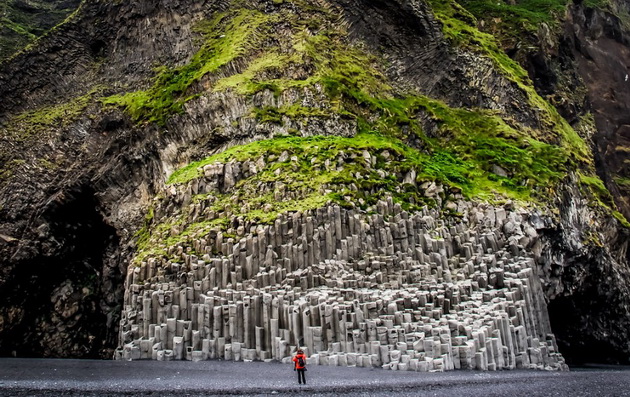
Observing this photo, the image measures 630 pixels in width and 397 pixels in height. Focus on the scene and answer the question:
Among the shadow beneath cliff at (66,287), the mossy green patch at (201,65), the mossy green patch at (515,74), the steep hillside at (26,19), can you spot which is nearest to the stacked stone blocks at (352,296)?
the shadow beneath cliff at (66,287)

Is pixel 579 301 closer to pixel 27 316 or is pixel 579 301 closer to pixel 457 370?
pixel 457 370

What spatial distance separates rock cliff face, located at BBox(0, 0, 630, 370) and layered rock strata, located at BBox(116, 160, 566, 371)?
0.27ft

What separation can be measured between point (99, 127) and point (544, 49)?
36.1 m

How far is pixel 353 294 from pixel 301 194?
5.71 metres

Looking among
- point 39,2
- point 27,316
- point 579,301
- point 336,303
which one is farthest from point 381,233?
point 39,2

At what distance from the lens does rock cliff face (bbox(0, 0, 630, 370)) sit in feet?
68.2

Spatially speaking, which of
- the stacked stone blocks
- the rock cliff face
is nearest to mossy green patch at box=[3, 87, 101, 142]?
the rock cliff face

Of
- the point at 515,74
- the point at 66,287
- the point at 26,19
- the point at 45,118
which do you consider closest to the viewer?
the point at 66,287

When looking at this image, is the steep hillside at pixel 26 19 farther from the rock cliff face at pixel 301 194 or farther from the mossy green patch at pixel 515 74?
the mossy green patch at pixel 515 74

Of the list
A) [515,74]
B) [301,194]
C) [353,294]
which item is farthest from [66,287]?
[515,74]

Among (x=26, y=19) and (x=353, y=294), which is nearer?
(x=353, y=294)

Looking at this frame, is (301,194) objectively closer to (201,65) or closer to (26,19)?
(201,65)

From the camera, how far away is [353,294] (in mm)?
20547

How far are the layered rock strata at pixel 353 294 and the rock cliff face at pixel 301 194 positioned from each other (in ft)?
0.27
